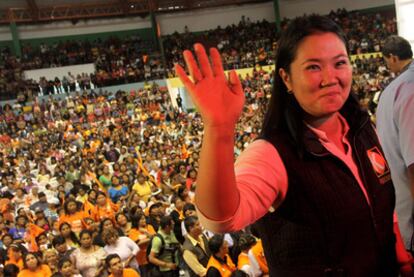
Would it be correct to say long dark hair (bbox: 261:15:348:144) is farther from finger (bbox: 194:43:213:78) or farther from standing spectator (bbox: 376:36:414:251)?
standing spectator (bbox: 376:36:414:251)

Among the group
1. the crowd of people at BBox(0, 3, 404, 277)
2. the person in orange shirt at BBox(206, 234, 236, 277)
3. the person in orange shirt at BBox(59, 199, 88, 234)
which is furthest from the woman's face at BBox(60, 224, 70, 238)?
the person in orange shirt at BBox(206, 234, 236, 277)

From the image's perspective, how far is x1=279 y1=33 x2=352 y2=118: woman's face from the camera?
1012 mm

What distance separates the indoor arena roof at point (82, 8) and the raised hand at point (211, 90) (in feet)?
70.6

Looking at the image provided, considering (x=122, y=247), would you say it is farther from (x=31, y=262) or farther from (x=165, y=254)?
(x=31, y=262)

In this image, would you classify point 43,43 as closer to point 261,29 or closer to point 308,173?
point 261,29

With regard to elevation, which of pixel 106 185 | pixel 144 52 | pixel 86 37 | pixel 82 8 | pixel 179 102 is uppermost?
pixel 82 8

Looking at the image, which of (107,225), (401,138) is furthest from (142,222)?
(401,138)

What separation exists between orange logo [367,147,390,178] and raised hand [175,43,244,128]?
475 mm

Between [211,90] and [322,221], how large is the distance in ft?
1.33

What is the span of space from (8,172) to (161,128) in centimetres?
527

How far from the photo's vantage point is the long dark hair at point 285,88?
106 cm

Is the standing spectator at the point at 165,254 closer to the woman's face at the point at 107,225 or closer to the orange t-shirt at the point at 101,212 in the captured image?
the woman's face at the point at 107,225

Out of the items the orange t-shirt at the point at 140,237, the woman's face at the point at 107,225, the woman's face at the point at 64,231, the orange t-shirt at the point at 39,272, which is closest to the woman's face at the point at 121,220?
the orange t-shirt at the point at 140,237

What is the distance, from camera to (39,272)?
4.03 m
